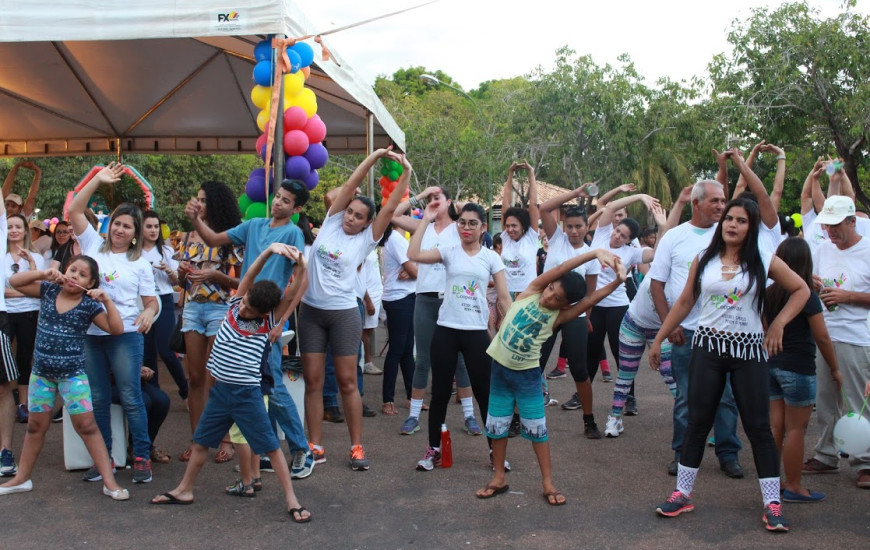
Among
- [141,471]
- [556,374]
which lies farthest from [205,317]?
[556,374]

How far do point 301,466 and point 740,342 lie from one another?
2980 mm

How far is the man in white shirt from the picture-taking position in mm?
5562

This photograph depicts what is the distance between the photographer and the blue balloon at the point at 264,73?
6805 millimetres

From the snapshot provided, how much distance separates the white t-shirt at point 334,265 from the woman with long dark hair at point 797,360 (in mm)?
2790

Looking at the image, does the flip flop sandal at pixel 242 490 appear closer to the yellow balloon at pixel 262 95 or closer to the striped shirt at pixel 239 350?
the striped shirt at pixel 239 350

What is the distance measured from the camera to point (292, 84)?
278 inches

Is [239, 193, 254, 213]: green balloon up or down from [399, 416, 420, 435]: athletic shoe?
up

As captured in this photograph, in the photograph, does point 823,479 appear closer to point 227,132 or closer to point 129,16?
point 129,16

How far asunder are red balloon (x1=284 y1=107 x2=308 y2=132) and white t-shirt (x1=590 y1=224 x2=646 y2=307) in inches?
115

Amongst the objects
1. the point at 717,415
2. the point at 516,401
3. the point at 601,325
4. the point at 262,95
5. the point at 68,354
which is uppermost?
the point at 262,95

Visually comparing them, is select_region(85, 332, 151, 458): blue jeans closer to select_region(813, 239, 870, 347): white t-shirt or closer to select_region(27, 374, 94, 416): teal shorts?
select_region(27, 374, 94, 416): teal shorts

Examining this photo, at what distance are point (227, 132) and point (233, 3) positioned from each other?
7137 mm

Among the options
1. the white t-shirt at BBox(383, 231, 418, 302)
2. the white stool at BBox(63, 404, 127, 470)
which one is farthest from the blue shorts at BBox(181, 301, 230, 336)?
the white t-shirt at BBox(383, 231, 418, 302)

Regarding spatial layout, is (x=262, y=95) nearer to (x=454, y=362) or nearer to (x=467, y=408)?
(x=454, y=362)
